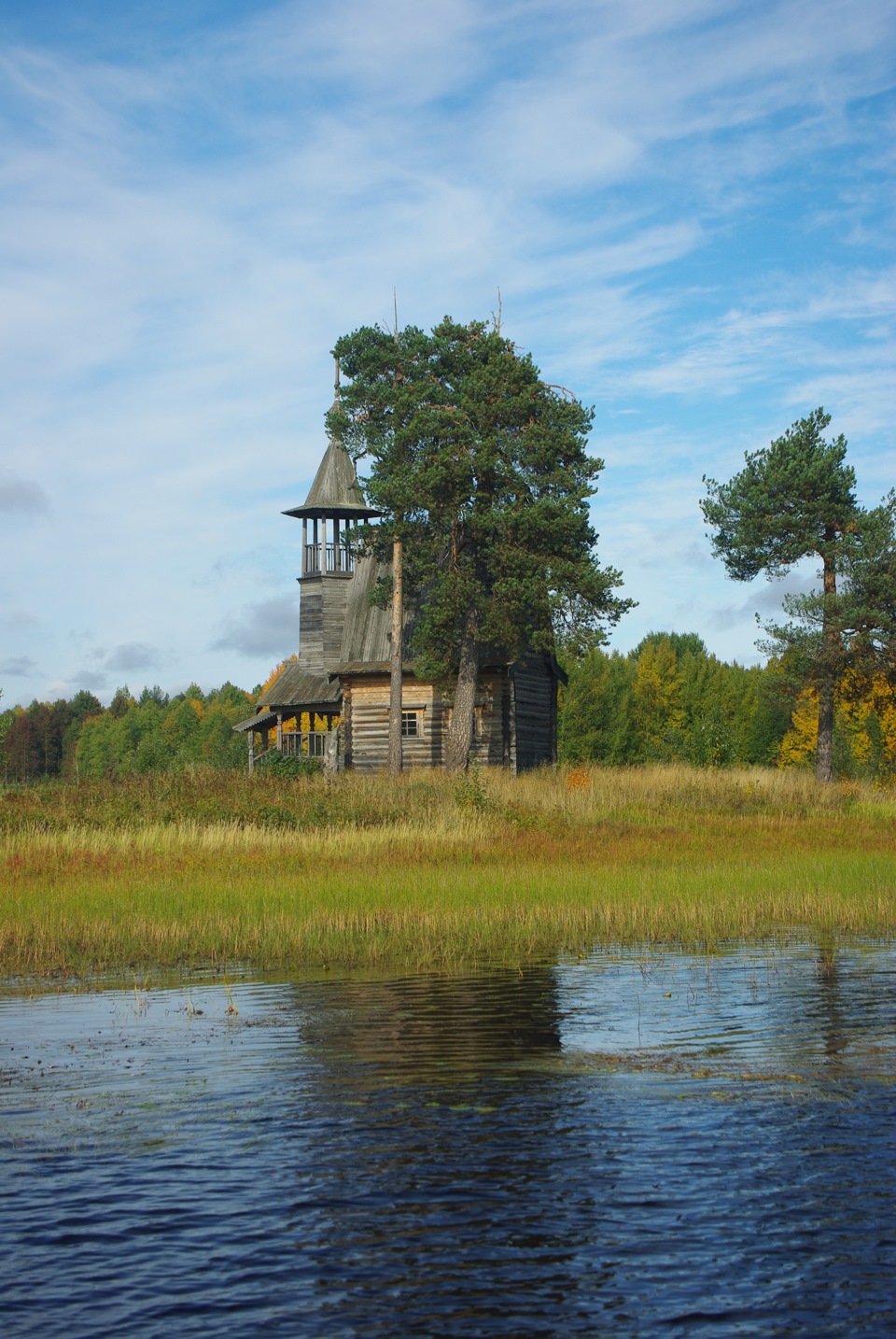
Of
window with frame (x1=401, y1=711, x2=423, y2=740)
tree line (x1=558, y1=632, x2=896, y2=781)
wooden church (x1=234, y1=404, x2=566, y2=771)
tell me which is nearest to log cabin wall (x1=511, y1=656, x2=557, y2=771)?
wooden church (x1=234, y1=404, x2=566, y2=771)

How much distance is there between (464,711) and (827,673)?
12.1 meters

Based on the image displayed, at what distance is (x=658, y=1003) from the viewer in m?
10.5

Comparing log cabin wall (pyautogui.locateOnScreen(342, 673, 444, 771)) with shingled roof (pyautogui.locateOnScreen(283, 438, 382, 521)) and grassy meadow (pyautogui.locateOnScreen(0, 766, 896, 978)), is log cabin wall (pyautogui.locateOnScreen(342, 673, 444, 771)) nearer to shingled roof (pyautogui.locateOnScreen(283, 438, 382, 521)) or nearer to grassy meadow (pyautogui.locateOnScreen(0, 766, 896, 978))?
shingled roof (pyautogui.locateOnScreen(283, 438, 382, 521))

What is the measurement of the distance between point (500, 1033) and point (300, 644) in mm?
38191

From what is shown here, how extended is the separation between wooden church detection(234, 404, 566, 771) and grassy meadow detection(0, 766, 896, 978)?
8704 mm

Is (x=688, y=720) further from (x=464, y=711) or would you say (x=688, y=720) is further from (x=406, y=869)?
(x=406, y=869)

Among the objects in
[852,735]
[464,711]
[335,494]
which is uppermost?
[335,494]

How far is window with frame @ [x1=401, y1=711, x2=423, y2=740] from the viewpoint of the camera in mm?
41781

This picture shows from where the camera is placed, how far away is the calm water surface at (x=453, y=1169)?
487 cm

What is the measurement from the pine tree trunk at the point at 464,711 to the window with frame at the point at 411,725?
299cm

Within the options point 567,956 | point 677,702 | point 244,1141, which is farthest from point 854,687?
point 677,702

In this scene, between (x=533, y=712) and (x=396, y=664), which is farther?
(x=533, y=712)

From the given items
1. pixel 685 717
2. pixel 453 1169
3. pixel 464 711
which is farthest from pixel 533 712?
pixel 685 717

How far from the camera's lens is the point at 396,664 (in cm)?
3894
